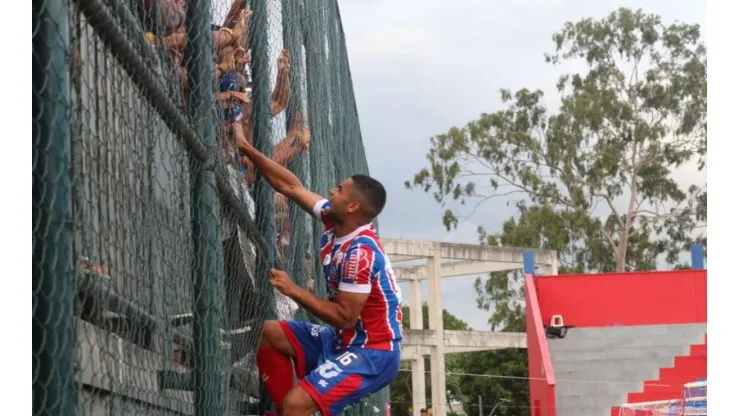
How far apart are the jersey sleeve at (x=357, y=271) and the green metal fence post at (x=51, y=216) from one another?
2253 mm

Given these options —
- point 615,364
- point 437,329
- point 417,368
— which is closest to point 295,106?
point 615,364

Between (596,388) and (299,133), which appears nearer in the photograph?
(299,133)

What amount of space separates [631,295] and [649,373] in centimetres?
180

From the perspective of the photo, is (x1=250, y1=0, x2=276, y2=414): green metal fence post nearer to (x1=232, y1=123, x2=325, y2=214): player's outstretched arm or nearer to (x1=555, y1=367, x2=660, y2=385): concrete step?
(x1=232, y1=123, x2=325, y2=214): player's outstretched arm

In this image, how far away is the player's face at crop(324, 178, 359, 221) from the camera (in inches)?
187

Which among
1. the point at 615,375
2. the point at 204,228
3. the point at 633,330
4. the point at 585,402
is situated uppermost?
the point at 204,228

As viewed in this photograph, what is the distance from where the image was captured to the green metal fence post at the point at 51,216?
2.33m

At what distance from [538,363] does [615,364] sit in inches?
44.4

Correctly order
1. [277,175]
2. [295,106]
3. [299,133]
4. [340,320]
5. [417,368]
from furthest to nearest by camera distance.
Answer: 1. [417,368]
2. [295,106]
3. [299,133]
4. [277,175]
5. [340,320]

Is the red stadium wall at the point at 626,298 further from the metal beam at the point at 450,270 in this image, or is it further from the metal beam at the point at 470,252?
the metal beam at the point at 450,270

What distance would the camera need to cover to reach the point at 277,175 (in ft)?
16.0

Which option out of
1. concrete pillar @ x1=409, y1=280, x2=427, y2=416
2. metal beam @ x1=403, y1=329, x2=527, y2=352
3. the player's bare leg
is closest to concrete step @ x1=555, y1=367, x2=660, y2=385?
concrete pillar @ x1=409, y1=280, x2=427, y2=416

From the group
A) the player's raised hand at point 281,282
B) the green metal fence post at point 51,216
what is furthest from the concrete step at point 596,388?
the green metal fence post at point 51,216

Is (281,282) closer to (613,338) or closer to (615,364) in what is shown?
(615,364)
